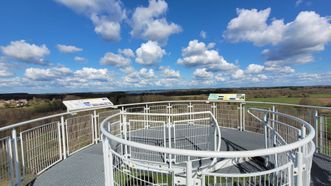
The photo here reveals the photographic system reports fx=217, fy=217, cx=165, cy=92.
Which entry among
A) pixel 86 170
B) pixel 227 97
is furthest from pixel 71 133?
pixel 227 97

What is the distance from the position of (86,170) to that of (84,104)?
2371 millimetres

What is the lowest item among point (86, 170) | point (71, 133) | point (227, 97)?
point (86, 170)

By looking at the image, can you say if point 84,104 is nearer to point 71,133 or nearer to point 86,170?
point 71,133

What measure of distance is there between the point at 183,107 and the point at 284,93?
20.5 metres

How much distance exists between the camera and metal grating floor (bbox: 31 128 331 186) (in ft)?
11.8

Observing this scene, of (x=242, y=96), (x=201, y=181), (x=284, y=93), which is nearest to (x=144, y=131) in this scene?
(x=242, y=96)

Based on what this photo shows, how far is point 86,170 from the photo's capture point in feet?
13.6

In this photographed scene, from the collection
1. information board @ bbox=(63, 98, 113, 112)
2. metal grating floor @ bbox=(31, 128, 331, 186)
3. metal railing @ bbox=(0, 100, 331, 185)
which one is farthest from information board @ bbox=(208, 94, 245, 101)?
information board @ bbox=(63, 98, 113, 112)

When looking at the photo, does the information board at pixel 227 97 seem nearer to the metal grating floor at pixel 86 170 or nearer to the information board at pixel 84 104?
the metal grating floor at pixel 86 170

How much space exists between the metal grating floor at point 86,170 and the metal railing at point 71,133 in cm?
23

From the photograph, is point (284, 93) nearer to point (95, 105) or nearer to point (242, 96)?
point (242, 96)

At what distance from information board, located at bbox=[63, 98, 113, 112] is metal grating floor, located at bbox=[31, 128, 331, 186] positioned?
111cm

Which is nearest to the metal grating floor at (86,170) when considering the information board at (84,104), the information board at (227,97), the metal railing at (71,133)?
the metal railing at (71,133)

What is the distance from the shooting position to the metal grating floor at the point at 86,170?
3583 mm
